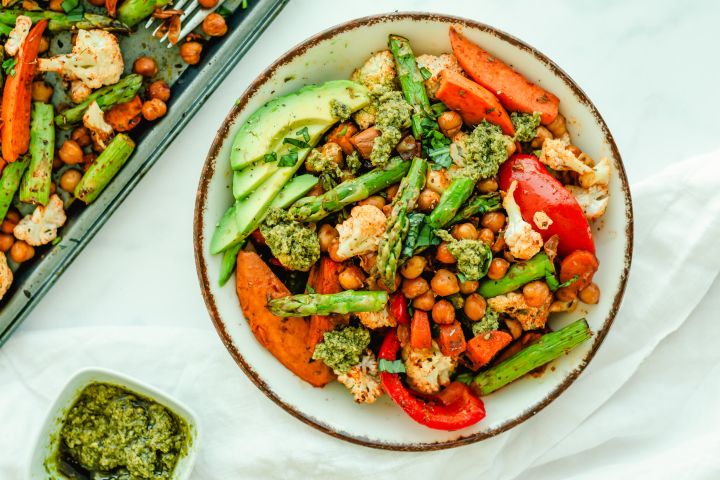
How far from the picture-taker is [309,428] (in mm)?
3648

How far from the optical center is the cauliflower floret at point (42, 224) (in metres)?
3.47

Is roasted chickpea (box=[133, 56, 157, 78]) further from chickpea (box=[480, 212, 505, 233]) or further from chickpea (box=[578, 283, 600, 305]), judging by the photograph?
chickpea (box=[578, 283, 600, 305])

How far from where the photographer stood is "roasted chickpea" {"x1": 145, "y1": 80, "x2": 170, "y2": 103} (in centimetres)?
350

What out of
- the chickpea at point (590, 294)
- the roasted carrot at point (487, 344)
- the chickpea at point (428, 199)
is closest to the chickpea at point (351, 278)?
the chickpea at point (428, 199)

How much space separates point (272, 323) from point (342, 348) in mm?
320

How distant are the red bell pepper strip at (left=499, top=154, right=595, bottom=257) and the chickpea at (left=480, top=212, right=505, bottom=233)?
0.09 meters

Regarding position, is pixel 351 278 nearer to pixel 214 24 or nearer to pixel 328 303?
pixel 328 303

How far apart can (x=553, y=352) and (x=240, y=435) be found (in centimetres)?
156

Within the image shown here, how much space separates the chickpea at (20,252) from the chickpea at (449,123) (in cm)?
197

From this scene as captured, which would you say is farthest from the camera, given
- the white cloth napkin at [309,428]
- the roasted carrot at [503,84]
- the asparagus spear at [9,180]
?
the white cloth napkin at [309,428]

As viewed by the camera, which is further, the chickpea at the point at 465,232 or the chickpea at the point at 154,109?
the chickpea at the point at 154,109

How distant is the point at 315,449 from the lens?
144 inches

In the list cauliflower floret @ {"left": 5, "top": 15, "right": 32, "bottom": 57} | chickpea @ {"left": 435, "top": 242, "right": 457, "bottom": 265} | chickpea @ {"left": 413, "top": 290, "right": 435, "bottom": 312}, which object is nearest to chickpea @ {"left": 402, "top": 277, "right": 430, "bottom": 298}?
chickpea @ {"left": 413, "top": 290, "right": 435, "bottom": 312}

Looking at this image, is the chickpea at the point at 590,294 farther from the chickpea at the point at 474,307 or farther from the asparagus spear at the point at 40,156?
the asparagus spear at the point at 40,156
